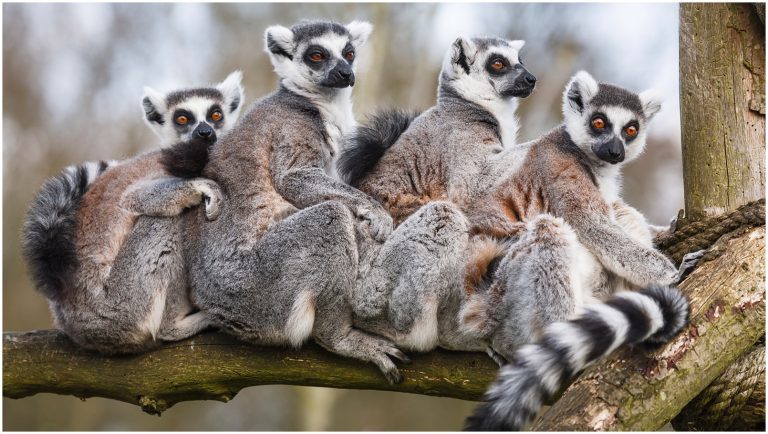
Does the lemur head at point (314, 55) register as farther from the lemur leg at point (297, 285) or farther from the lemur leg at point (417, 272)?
the lemur leg at point (417, 272)

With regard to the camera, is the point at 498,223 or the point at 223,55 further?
the point at 223,55

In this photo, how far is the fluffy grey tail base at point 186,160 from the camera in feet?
15.9

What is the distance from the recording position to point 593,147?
15.2 feet

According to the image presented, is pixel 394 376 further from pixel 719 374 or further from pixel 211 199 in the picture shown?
pixel 719 374

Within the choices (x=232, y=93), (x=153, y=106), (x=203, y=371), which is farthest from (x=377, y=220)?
(x=153, y=106)

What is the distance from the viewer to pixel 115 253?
189 inches

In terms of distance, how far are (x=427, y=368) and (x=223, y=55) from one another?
11.4m

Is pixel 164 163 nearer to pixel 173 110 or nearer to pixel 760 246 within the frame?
pixel 173 110

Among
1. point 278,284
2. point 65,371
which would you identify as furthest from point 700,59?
point 65,371

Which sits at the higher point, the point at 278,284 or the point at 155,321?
the point at 278,284

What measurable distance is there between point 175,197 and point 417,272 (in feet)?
5.11

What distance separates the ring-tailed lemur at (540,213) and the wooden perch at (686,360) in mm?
159

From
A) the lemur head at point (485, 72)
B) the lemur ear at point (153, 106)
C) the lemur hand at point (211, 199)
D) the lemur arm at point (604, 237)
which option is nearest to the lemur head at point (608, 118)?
the lemur arm at point (604, 237)

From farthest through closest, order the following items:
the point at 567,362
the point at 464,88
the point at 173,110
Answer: the point at 173,110 → the point at 464,88 → the point at 567,362
